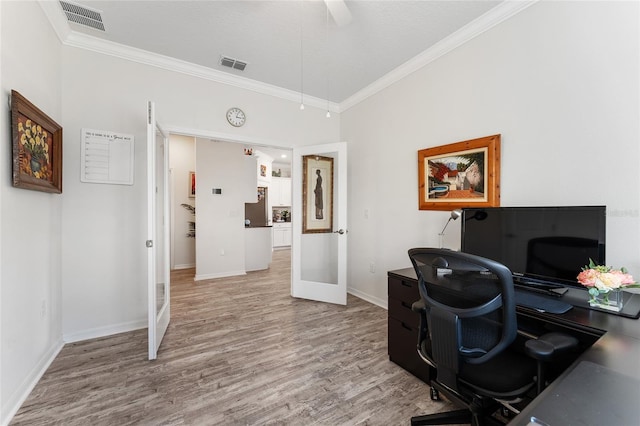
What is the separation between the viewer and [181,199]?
5621 millimetres

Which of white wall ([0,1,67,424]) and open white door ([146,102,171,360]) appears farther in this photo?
open white door ([146,102,171,360])

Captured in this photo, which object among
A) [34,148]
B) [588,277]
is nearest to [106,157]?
[34,148]

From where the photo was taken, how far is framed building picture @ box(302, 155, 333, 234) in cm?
373

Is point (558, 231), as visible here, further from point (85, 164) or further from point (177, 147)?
point (177, 147)

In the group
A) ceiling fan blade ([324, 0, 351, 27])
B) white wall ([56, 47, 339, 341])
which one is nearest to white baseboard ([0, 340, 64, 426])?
white wall ([56, 47, 339, 341])

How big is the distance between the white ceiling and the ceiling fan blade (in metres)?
0.31

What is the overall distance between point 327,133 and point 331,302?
8.28 feet

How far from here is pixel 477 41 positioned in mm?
2311

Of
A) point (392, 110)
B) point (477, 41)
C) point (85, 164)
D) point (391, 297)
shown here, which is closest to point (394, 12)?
point (477, 41)

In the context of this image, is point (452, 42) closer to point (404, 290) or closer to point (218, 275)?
point (404, 290)

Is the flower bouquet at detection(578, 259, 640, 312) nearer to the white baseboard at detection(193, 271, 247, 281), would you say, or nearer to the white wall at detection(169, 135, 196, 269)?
the white baseboard at detection(193, 271, 247, 281)

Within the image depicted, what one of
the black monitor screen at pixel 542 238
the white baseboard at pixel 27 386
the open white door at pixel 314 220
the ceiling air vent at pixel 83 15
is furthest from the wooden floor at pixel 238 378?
the ceiling air vent at pixel 83 15

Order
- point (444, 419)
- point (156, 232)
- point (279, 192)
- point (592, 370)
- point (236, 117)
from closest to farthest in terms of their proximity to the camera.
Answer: point (592, 370) < point (444, 419) < point (156, 232) < point (236, 117) < point (279, 192)

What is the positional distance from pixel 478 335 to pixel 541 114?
1.72 meters
